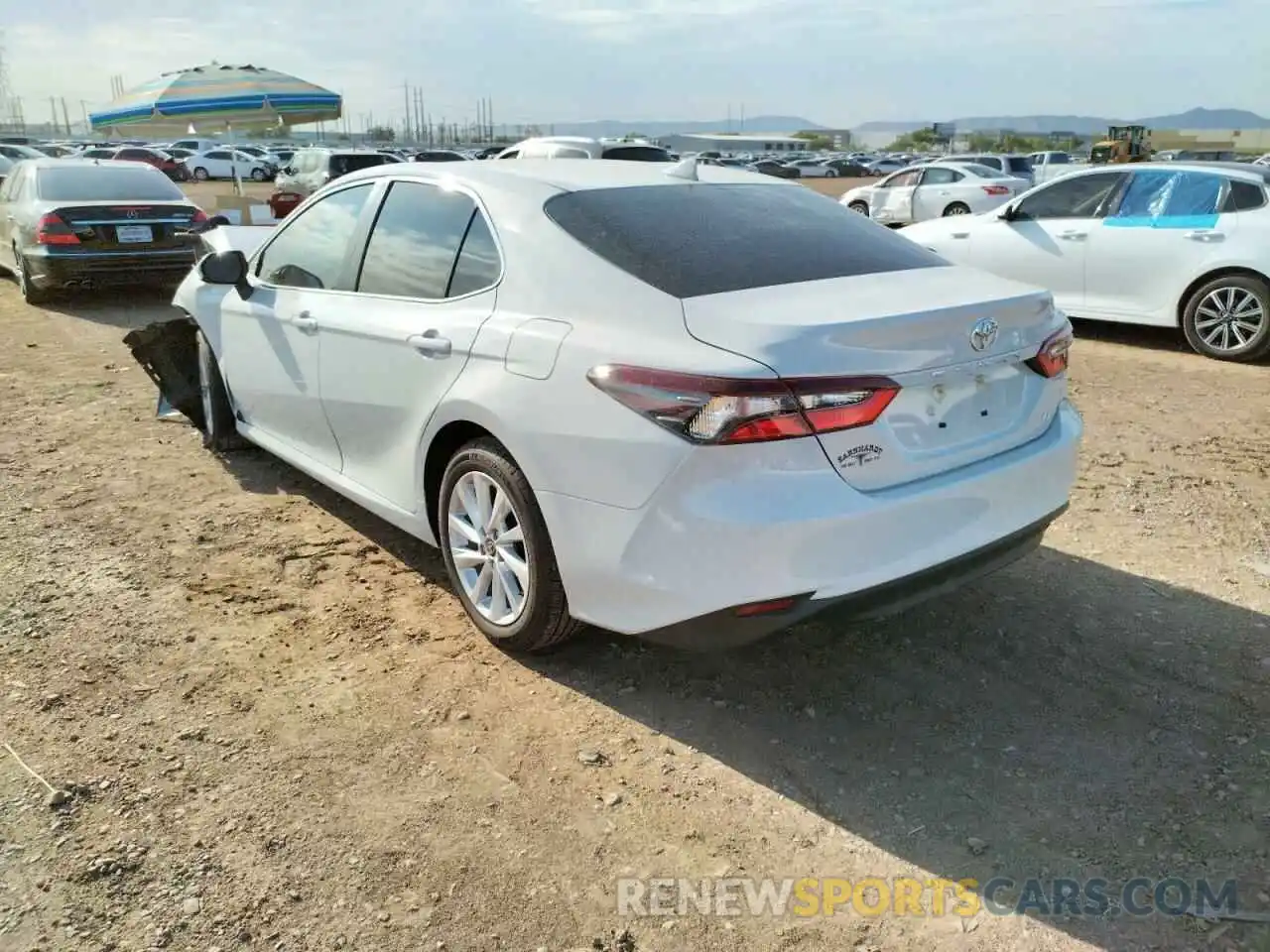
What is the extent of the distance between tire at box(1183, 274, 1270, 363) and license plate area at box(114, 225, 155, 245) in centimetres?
962

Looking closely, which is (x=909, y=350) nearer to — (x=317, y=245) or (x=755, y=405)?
(x=755, y=405)

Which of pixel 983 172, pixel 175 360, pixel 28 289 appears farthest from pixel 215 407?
pixel 983 172

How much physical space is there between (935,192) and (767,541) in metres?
18.3

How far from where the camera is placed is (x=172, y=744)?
3.06m

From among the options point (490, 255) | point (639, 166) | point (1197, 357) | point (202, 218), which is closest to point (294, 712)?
point (490, 255)

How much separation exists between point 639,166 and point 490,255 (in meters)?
0.99

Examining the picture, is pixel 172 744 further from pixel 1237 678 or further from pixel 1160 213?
pixel 1160 213

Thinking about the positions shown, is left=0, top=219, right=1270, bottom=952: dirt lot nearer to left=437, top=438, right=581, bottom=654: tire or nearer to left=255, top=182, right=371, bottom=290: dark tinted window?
left=437, top=438, right=581, bottom=654: tire

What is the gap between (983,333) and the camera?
2.99 m

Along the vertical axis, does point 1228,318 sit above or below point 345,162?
below

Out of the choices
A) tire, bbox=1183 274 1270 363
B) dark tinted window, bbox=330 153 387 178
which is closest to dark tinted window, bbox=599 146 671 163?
dark tinted window, bbox=330 153 387 178

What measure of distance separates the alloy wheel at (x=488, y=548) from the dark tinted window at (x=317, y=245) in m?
1.24

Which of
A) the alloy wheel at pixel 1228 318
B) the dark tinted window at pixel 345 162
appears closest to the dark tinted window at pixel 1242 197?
the alloy wheel at pixel 1228 318

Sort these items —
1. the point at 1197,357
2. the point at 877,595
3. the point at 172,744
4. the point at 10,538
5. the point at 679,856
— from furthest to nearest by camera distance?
the point at 1197,357 → the point at 10,538 → the point at 172,744 → the point at 877,595 → the point at 679,856
